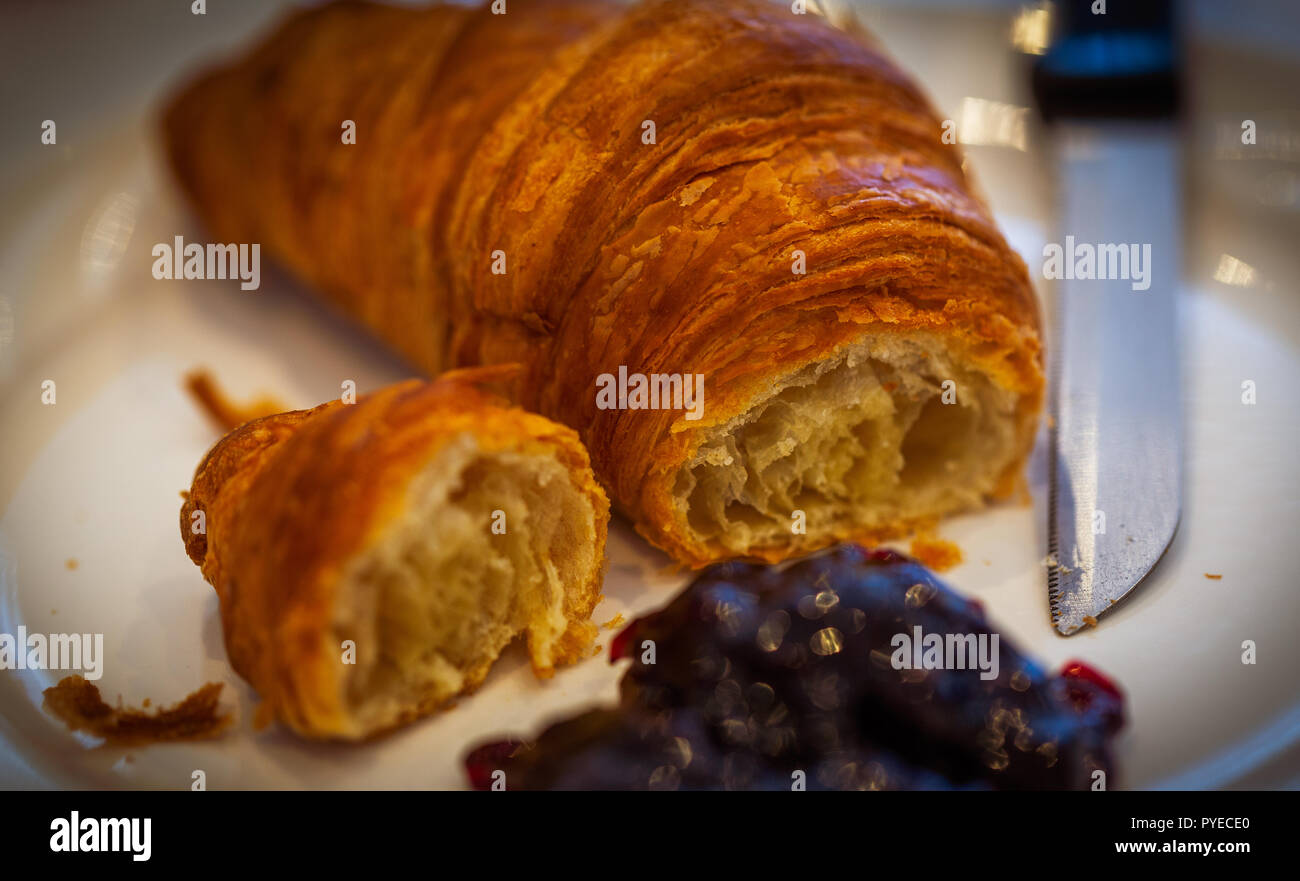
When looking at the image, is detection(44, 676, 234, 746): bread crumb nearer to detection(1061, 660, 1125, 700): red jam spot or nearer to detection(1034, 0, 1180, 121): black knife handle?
detection(1061, 660, 1125, 700): red jam spot

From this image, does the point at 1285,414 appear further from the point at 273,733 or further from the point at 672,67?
the point at 273,733

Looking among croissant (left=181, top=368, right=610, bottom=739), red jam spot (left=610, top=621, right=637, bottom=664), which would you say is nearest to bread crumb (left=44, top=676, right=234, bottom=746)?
croissant (left=181, top=368, right=610, bottom=739)

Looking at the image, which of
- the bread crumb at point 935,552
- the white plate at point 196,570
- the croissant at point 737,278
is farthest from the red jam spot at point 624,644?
the bread crumb at point 935,552

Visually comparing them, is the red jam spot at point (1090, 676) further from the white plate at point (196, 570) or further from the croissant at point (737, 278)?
the croissant at point (737, 278)

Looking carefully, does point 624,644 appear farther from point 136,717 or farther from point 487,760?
point 136,717

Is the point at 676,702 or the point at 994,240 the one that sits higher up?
the point at 994,240
